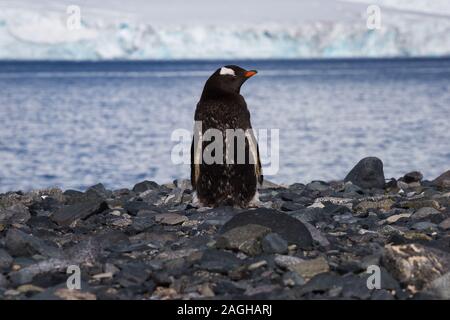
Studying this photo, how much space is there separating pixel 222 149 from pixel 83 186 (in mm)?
10392

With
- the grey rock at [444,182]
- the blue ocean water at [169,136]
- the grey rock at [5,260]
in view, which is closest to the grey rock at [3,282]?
the grey rock at [5,260]

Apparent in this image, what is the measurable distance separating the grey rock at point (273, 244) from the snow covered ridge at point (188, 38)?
92.0 meters

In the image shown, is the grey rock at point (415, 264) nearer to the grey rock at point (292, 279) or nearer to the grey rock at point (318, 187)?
the grey rock at point (292, 279)

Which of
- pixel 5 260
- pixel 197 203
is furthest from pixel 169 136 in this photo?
pixel 5 260

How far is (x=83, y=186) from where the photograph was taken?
1719 cm

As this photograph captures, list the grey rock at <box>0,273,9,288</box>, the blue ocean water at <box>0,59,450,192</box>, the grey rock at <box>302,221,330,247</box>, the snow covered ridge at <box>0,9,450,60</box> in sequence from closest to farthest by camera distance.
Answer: the grey rock at <box>0,273,9,288</box> < the grey rock at <box>302,221,330,247</box> < the blue ocean water at <box>0,59,450,192</box> < the snow covered ridge at <box>0,9,450,60</box>

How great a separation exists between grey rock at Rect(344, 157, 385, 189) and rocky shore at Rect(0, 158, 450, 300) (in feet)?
4.05

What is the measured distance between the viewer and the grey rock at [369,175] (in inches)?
360

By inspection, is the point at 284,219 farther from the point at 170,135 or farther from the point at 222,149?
the point at 170,135

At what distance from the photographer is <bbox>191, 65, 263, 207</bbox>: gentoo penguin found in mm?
7172

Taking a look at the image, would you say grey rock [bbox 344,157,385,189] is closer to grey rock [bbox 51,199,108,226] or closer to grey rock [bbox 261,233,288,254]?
grey rock [bbox 51,199,108,226]

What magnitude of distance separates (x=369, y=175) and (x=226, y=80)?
8.92 feet

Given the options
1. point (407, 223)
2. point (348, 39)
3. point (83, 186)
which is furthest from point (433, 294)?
point (348, 39)

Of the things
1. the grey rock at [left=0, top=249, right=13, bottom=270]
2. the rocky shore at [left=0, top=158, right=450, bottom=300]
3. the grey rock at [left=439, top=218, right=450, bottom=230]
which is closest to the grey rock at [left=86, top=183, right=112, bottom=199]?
the rocky shore at [left=0, top=158, right=450, bottom=300]
